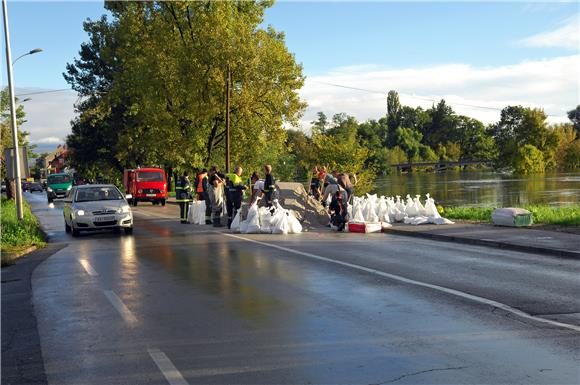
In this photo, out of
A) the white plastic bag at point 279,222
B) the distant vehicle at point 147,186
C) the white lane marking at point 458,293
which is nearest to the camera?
the white lane marking at point 458,293

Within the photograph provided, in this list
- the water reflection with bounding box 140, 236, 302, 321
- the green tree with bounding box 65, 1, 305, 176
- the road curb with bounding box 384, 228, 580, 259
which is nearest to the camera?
the water reflection with bounding box 140, 236, 302, 321

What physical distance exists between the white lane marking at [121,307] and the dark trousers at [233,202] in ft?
37.2

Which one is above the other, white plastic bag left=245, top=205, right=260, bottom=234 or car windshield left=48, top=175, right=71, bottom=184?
car windshield left=48, top=175, right=71, bottom=184

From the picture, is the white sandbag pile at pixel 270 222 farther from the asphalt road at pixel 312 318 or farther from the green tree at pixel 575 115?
the green tree at pixel 575 115

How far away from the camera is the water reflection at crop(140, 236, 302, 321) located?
→ 310 inches

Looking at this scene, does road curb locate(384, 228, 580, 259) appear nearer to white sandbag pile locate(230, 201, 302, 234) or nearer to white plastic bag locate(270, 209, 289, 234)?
white sandbag pile locate(230, 201, 302, 234)

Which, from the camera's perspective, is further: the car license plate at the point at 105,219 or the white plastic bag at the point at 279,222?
the car license plate at the point at 105,219

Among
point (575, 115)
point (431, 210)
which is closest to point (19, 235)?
point (431, 210)

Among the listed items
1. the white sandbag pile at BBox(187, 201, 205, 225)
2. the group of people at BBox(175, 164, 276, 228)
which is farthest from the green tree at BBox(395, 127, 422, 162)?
the group of people at BBox(175, 164, 276, 228)

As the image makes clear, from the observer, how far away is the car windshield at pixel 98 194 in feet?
63.3

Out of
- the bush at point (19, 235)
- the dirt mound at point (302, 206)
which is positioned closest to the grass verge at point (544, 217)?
the dirt mound at point (302, 206)

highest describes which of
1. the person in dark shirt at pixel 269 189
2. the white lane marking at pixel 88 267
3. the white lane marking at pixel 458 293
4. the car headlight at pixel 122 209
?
the person in dark shirt at pixel 269 189

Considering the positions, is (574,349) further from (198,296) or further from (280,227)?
(280,227)

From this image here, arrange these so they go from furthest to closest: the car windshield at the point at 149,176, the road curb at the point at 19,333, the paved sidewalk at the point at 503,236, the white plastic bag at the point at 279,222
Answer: the car windshield at the point at 149,176
the white plastic bag at the point at 279,222
the paved sidewalk at the point at 503,236
the road curb at the point at 19,333
